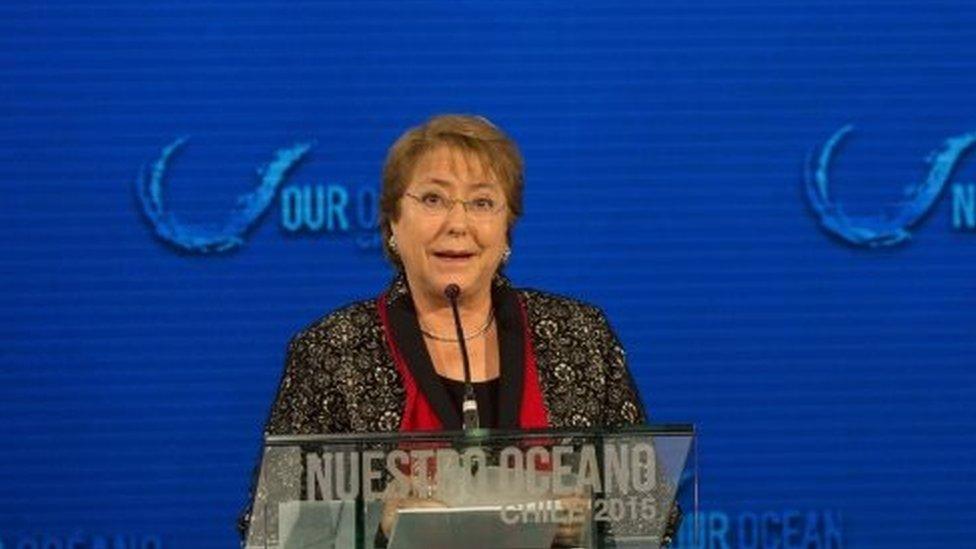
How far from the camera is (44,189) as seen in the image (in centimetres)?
436

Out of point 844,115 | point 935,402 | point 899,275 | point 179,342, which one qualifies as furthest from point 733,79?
point 179,342

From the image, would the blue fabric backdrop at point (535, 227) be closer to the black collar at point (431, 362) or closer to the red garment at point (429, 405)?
the black collar at point (431, 362)

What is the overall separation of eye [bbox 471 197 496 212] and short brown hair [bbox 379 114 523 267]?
0.03 metres

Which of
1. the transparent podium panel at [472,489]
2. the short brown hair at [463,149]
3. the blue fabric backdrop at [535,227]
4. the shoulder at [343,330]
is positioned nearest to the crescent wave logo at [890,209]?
the blue fabric backdrop at [535,227]

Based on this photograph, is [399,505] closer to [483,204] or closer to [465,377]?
[465,377]

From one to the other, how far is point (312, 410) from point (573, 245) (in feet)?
4.89

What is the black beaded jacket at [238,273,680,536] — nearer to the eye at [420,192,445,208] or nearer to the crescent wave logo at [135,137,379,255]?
the eye at [420,192,445,208]

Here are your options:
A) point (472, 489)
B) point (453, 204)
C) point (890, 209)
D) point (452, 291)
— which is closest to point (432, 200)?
point (453, 204)

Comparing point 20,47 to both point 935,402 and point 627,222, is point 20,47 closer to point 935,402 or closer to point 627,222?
point 627,222

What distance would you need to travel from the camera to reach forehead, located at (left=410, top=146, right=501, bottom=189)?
120 inches

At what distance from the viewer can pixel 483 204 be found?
10.0 ft

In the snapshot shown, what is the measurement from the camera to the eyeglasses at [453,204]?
304cm

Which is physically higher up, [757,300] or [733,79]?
[733,79]

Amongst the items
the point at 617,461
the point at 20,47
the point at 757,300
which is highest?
the point at 20,47
